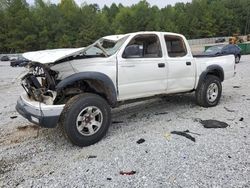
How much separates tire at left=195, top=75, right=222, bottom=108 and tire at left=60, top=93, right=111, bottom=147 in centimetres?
289

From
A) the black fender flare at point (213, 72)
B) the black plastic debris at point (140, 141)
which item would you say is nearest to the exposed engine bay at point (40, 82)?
the black plastic debris at point (140, 141)

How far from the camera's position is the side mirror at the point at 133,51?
18.2 ft

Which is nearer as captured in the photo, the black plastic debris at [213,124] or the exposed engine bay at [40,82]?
the exposed engine bay at [40,82]

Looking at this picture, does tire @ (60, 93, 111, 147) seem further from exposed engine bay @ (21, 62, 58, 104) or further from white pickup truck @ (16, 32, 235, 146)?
exposed engine bay @ (21, 62, 58, 104)

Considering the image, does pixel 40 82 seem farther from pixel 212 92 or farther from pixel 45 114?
pixel 212 92

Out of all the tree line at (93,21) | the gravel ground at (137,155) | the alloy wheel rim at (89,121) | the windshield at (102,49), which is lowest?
the gravel ground at (137,155)

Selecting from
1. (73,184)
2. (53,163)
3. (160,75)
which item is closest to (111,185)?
(73,184)

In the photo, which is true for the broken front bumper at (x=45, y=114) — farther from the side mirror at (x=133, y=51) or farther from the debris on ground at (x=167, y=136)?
the debris on ground at (x=167, y=136)

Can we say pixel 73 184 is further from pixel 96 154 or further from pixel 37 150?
pixel 37 150

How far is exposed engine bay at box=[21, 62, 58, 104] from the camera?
4.89m

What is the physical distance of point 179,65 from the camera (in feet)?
21.1

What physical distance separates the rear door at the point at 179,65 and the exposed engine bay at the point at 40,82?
2565 millimetres

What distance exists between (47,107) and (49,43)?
228 ft

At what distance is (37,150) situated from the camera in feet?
16.1
